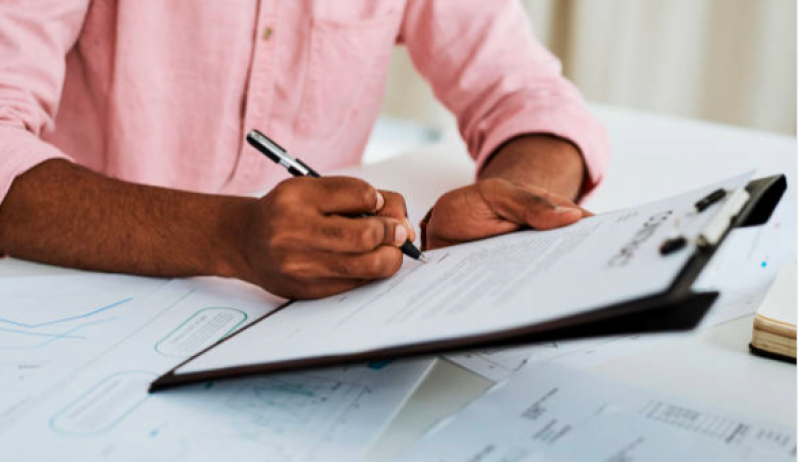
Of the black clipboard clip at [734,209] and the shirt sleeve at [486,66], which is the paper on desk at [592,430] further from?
the shirt sleeve at [486,66]

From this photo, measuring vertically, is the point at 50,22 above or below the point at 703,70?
above

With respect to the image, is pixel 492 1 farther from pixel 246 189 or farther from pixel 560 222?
pixel 560 222

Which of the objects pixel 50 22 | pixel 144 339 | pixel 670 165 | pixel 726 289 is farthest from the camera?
pixel 670 165

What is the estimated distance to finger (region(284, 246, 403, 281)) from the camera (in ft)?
1.99

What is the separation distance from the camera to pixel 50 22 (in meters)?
0.88

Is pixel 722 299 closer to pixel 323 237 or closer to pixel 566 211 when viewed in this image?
pixel 566 211

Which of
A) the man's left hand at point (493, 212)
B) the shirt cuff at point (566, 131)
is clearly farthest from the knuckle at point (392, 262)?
the shirt cuff at point (566, 131)

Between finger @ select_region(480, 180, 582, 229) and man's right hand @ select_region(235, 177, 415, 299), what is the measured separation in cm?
11

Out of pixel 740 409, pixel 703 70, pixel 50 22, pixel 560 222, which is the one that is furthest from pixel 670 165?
pixel 703 70

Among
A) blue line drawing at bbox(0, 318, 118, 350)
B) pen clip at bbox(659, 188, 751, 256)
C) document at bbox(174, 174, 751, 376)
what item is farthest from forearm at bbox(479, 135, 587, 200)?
blue line drawing at bbox(0, 318, 118, 350)

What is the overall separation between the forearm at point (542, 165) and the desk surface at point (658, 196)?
0.17 feet

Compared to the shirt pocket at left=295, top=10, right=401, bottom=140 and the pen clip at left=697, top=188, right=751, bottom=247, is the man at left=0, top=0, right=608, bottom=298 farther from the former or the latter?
the pen clip at left=697, top=188, right=751, bottom=247

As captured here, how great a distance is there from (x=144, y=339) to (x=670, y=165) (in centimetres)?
82

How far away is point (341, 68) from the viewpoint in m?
1.14
